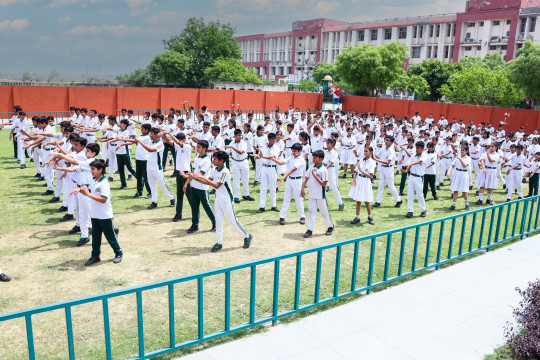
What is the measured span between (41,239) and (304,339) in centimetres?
586

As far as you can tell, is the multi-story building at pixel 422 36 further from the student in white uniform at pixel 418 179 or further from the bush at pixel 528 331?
the bush at pixel 528 331

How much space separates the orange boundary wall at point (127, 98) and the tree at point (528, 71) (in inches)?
653

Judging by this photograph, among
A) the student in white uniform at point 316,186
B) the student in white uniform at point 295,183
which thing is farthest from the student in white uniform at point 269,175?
the student in white uniform at point 316,186

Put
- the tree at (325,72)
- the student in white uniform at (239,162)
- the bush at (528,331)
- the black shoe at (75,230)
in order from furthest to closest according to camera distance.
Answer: the tree at (325,72) < the student in white uniform at (239,162) < the black shoe at (75,230) < the bush at (528,331)

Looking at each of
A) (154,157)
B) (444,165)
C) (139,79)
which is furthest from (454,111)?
(139,79)

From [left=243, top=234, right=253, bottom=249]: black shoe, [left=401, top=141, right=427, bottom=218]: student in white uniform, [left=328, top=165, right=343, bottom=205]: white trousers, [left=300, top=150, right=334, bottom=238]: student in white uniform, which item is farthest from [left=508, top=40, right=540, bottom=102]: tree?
[left=243, top=234, right=253, bottom=249]: black shoe

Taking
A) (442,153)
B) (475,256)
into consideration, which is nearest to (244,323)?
(475,256)

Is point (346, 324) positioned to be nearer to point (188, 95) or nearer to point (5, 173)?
point (5, 173)

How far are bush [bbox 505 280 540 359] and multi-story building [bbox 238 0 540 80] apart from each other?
45.8m

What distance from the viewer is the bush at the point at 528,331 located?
4945mm

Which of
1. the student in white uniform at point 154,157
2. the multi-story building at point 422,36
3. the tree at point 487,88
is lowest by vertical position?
the student in white uniform at point 154,157

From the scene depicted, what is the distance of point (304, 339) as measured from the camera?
533 centimetres

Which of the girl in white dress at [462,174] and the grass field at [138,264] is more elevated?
the girl in white dress at [462,174]

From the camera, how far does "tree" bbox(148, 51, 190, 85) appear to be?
59.6 meters
